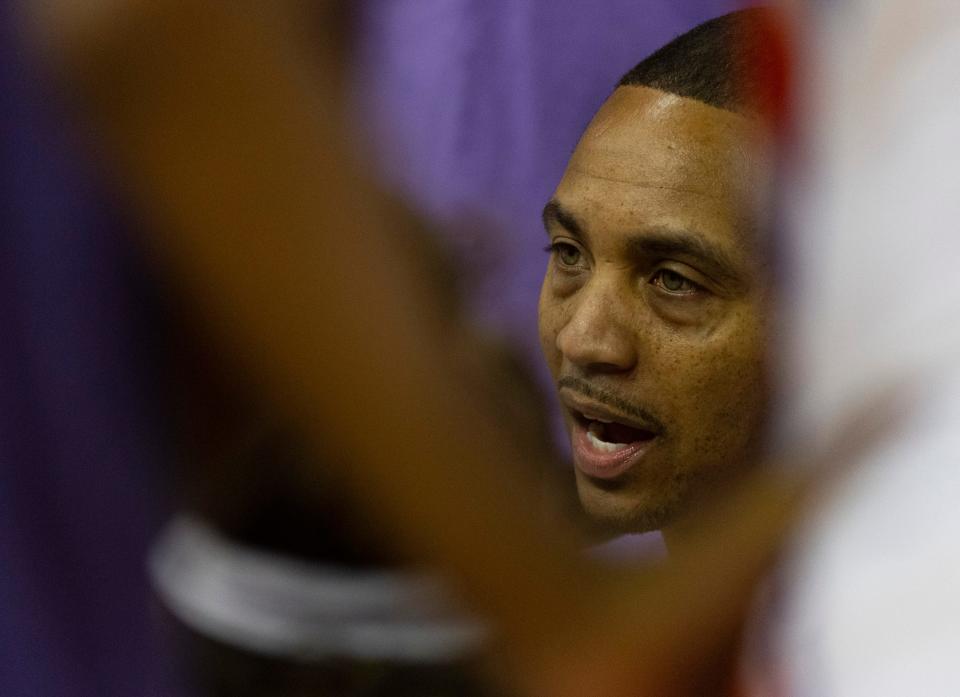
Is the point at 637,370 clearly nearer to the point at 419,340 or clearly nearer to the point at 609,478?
the point at 609,478

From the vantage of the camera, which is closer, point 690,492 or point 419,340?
point 419,340

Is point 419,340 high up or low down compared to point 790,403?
up

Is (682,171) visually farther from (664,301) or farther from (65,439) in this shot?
(65,439)

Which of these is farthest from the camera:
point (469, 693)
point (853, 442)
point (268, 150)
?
point (469, 693)

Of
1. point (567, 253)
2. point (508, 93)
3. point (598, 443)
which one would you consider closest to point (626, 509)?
point (598, 443)

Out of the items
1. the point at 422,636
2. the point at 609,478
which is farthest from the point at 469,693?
the point at 609,478

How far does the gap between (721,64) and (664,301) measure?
0.41ft

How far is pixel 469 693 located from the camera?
0.80 m

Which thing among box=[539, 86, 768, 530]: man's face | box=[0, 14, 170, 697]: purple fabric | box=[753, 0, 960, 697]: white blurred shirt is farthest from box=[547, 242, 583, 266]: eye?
box=[0, 14, 170, 697]: purple fabric

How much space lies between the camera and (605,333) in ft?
1.78

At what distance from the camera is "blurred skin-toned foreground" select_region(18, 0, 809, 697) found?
0.74ft

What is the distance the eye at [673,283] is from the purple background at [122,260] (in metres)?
0.09

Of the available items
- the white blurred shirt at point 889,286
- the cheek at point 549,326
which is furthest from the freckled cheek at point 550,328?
the white blurred shirt at point 889,286

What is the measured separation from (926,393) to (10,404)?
1.36 ft
